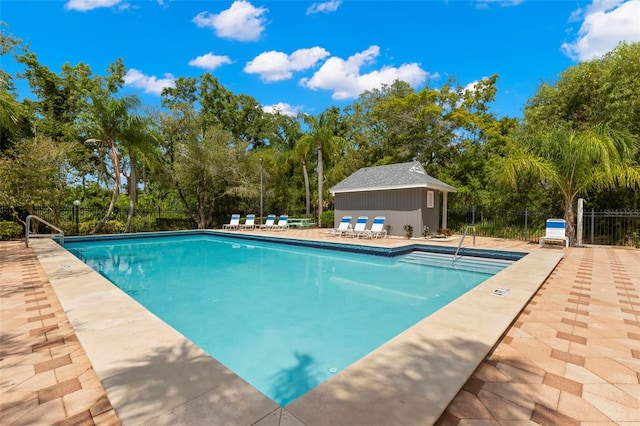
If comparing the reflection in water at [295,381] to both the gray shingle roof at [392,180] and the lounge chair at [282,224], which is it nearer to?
the gray shingle roof at [392,180]

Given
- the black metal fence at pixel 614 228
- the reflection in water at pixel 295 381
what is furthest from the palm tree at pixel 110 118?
the black metal fence at pixel 614 228

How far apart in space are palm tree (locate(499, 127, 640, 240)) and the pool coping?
9357 millimetres

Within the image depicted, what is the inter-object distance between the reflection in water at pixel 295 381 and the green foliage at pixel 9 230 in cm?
1599

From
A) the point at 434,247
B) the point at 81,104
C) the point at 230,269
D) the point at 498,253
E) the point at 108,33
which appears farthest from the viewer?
the point at 81,104

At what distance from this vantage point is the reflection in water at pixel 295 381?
3103mm

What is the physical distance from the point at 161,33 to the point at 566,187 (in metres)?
19.4

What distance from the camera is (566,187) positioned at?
11297 millimetres

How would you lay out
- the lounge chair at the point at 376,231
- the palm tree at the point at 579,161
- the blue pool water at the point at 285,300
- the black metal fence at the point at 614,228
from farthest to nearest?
the lounge chair at the point at 376,231, the black metal fence at the point at 614,228, the palm tree at the point at 579,161, the blue pool water at the point at 285,300

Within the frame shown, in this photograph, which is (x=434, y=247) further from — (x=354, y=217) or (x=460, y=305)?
(x=460, y=305)

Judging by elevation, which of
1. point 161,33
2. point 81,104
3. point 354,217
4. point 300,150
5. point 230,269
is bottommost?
point 230,269

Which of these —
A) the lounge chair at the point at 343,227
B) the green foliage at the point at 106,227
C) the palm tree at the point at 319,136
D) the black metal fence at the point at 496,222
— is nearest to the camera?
the black metal fence at the point at 496,222

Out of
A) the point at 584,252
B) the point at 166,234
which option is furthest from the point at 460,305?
the point at 166,234

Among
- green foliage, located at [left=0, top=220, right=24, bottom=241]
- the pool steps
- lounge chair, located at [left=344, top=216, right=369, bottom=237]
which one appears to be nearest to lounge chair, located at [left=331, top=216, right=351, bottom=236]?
lounge chair, located at [left=344, top=216, right=369, bottom=237]

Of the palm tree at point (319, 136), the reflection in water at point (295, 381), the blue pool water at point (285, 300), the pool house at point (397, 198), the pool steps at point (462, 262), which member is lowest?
the reflection in water at point (295, 381)
